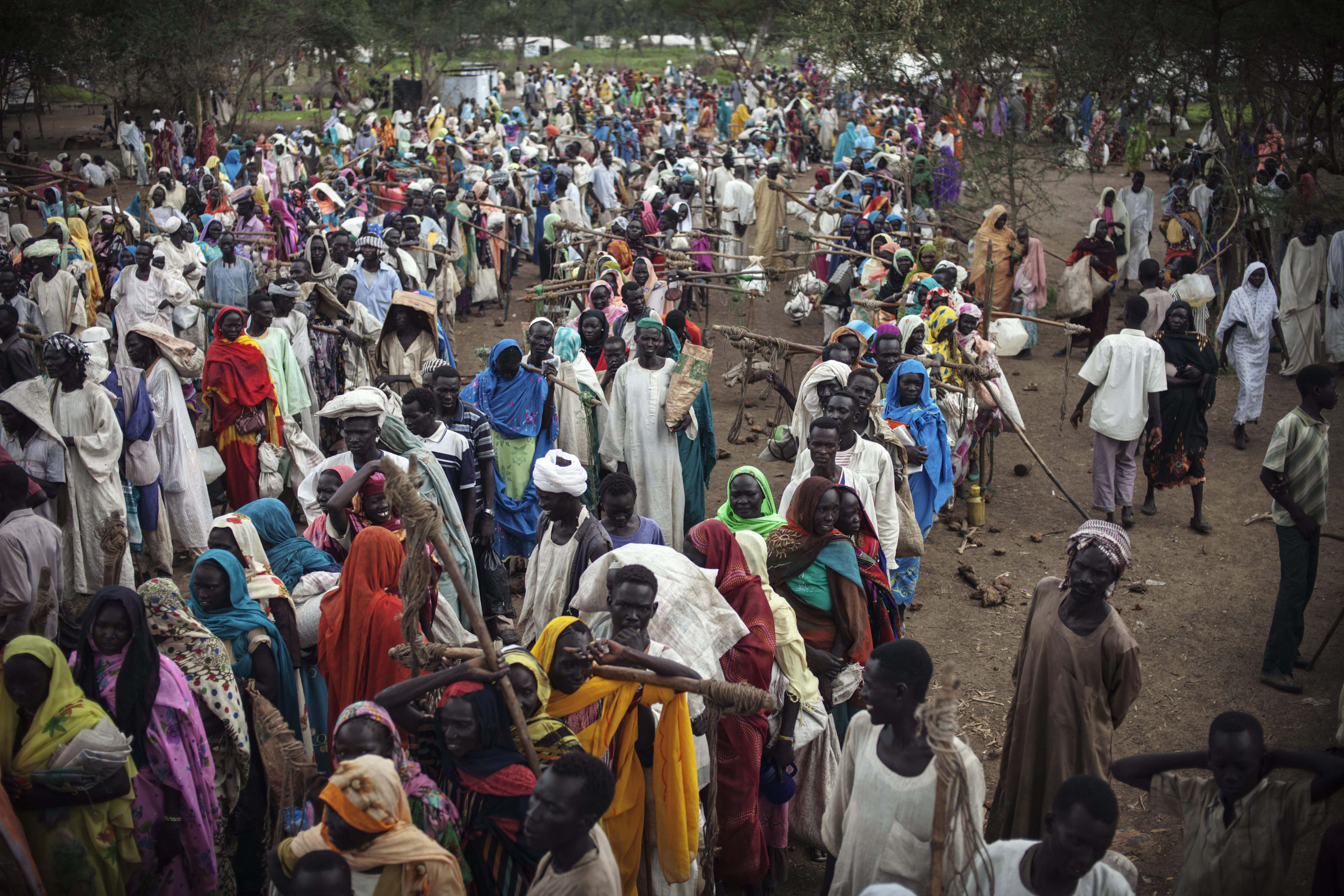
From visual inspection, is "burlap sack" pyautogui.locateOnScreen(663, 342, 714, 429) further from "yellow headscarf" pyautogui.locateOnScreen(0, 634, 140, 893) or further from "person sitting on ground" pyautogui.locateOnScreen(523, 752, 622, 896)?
"person sitting on ground" pyautogui.locateOnScreen(523, 752, 622, 896)

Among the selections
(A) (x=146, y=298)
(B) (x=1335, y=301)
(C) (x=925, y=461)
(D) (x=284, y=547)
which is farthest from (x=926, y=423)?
(B) (x=1335, y=301)

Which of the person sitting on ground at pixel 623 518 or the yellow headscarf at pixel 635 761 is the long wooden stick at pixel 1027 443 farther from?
the yellow headscarf at pixel 635 761

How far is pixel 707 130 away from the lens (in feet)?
109

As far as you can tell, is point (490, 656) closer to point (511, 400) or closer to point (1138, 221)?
point (511, 400)

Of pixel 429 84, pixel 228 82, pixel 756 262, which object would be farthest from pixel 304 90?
pixel 756 262

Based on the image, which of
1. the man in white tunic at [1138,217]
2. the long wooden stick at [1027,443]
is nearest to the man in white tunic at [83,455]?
the long wooden stick at [1027,443]

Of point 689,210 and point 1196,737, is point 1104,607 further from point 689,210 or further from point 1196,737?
point 689,210

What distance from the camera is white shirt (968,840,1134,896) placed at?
3086 mm

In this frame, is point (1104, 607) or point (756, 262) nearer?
point (1104, 607)

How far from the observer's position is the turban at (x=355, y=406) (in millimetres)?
5602

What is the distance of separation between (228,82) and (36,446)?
26.9 m

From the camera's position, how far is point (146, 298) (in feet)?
32.2

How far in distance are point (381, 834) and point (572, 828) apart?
54 centimetres

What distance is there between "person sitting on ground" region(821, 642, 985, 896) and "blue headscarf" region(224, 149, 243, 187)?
1874cm
